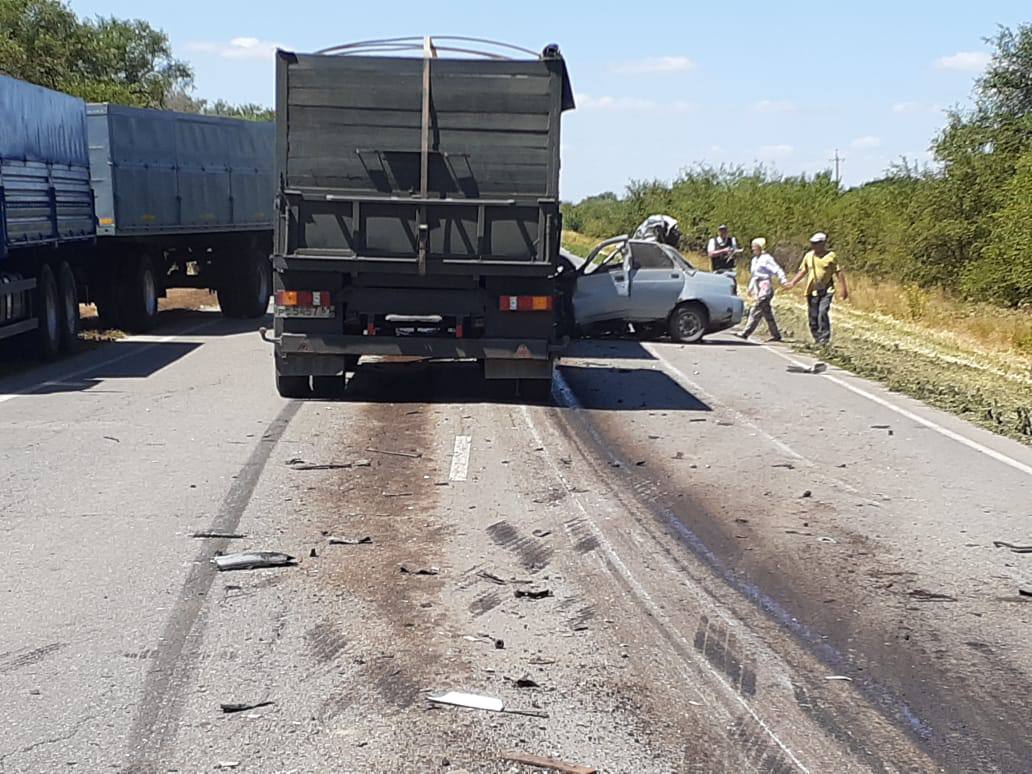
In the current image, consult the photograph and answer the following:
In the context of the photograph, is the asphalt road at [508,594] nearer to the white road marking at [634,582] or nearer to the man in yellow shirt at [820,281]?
the white road marking at [634,582]

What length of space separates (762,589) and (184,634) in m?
2.88

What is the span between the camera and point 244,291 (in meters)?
25.5

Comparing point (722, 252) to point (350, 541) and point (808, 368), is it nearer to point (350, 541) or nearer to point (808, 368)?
point (808, 368)

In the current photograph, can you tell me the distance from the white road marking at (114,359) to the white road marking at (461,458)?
5.18m

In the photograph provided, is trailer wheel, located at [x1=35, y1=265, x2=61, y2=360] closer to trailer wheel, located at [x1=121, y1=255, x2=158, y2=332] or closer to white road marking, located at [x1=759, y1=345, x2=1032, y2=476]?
trailer wheel, located at [x1=121, y1=255, x2=158, y2=332]

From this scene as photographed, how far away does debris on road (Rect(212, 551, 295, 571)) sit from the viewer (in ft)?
23.6

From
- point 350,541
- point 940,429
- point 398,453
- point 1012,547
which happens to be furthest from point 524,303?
point 1012,547

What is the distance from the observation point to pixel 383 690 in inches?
211

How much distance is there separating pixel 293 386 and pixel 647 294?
8.47m

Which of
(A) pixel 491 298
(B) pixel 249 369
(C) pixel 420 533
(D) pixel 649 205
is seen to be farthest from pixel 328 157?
(D) pixel 649 205

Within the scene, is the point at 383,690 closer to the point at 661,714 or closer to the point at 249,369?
the point at 661,714

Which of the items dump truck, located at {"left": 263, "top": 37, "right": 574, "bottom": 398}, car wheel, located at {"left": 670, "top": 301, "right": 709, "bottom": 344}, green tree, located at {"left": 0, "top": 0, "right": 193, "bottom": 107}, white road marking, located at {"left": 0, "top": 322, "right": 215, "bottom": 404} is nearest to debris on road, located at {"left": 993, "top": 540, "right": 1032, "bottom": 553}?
dump truck, located at {"left": 263, "top": 37, "right": 574, "bottom": 398}

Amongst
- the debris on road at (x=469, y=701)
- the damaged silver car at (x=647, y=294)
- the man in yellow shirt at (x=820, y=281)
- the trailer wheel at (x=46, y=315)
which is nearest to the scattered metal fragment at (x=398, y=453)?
the debris on road at (x=469, y=701)

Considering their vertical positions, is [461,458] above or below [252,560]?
below
